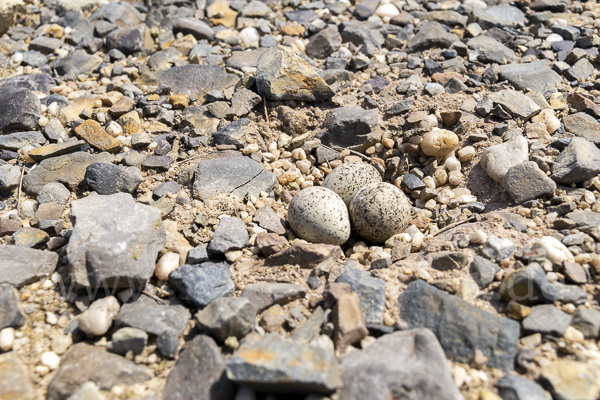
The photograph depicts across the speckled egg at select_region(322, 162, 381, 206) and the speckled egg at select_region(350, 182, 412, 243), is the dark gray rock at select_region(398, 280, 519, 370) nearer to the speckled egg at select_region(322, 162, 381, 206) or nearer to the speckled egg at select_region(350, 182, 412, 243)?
the speckled egg at select_region(350, 182, 412, 243)

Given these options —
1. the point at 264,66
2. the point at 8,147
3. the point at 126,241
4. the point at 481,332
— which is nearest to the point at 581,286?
the point at 481,332

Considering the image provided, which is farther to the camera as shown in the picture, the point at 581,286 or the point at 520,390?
the point at 581,286

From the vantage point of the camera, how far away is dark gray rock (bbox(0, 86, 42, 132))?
4152 millimetres

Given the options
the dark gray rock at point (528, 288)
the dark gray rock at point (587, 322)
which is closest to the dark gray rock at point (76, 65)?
the dark gray rock at point (528, 288)

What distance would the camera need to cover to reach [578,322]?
2.45m

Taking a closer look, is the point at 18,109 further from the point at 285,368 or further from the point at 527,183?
the point at 527,183

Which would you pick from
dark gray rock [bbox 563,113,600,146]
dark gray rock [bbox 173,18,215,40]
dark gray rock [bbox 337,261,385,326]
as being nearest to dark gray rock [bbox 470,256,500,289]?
dark gray rock [bbox 337,261,385,326]

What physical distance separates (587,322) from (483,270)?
60 cm

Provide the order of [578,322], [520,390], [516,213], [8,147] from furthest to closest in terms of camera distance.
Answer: [8,147] → [516,213] → [578,322] → [520,390]

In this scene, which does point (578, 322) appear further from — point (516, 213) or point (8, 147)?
point (8, 147)

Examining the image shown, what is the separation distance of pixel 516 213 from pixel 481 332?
117 cm

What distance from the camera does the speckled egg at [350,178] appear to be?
382 centimetres

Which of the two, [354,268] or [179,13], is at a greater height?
[179,13]

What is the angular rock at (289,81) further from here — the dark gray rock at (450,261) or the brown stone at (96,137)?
the dark gray rock at (450,261)
